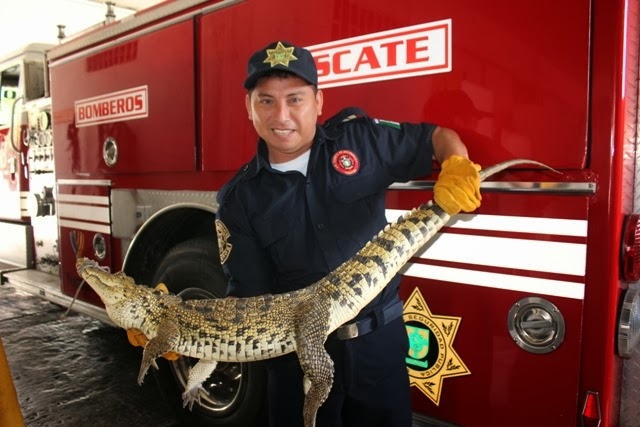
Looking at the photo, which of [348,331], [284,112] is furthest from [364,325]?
[284,112]

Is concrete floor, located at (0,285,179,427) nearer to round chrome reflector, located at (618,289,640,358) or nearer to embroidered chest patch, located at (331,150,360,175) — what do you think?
embroidered chest patch, located at (331,150,360,175)

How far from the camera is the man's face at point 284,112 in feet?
5.43

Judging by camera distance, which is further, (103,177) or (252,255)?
(103,177)

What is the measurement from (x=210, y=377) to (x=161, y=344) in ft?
4.16

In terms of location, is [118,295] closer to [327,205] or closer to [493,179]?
[327,205]

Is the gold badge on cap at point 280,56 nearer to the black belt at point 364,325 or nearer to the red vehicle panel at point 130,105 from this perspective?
the black belt at point 364,325

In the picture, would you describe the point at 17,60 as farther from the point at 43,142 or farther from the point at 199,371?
the point at 199,371

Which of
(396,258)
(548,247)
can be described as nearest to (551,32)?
(548,247)

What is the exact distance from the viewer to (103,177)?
3.43 m

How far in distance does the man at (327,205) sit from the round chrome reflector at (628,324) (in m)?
0.69

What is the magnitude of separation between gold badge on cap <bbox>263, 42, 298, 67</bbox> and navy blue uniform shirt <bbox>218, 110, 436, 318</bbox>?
0.86ft

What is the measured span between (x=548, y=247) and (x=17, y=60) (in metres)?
5.46

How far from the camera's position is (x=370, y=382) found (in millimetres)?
1790

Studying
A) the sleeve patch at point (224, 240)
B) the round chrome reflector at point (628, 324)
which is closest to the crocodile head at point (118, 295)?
the sleeve patch at point (224, 240)
